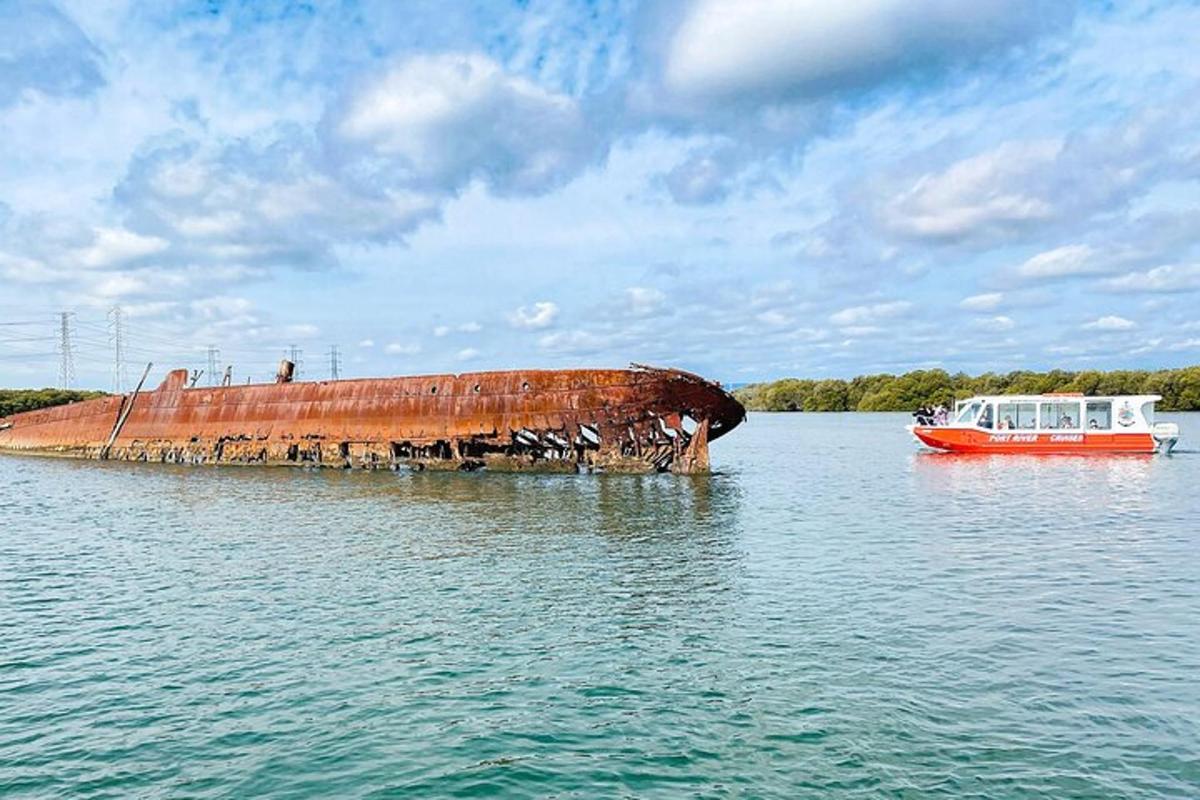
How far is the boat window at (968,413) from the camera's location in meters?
46.4

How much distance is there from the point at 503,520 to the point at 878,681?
44.7ft

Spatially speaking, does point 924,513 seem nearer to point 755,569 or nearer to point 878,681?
point 755,569

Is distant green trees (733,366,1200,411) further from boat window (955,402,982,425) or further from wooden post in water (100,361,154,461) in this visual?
wooden post in water (100,361,154,461)

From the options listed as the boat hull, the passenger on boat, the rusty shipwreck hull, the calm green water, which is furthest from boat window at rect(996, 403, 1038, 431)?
the calm green water

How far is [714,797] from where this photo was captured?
6.83 meters

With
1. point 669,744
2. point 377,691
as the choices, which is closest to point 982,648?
point 669,744

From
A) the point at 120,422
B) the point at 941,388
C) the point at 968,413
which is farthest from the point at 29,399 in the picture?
the point at 941,388

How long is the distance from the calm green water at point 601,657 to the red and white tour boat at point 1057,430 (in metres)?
23.2

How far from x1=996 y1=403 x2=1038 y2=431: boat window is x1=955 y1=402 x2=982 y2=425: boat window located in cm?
115

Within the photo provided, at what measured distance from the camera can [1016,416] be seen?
46344 mm

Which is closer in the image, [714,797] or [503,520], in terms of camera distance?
[714,797]

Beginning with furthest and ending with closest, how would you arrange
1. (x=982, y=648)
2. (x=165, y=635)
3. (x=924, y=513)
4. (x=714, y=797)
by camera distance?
(x=924, y=513) < (x=165, y=635) < (x=982, y=648) < (x=714, y=797)

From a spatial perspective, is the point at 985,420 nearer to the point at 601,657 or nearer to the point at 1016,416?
the point at 1016,416

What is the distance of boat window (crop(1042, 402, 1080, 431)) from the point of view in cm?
4484
